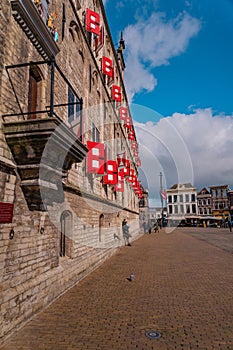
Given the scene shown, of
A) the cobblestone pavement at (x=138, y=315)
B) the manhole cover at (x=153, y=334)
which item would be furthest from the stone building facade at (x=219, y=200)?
the manhole cover at (x=153, y=334)

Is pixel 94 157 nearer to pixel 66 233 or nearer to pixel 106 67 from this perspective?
pixel 66 233

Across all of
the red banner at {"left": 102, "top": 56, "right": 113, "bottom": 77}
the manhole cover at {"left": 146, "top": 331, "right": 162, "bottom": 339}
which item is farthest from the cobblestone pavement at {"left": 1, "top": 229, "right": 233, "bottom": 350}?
the red banner at {"left": 102, "top": 56, "right": 113, "bottom": 77}

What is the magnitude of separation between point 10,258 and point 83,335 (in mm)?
2125

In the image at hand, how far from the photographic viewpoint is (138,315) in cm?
584

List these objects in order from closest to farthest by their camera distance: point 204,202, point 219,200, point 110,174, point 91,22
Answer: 1. point 91,22
2. point 110,174
3. point 219,200
4. point 204,202

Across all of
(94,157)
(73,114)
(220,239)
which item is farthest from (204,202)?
(73,114)

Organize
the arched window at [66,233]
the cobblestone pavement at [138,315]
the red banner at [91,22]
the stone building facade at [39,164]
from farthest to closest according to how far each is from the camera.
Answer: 1. the red banner at [91,22]
2. the arched window at [66,233]
3. the stone building facade at [39,164]
4. the cobblestone pavement at [138,315]

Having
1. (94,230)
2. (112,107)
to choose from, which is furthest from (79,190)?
(112,107)

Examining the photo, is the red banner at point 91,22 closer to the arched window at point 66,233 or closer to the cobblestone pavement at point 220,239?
the arched window at point 66,233

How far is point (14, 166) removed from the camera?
5.59 metres

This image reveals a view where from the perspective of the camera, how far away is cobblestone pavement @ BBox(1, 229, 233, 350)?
4.59m

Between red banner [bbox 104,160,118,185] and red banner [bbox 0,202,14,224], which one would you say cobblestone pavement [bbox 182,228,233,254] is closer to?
red banner [bbox 104,160,118,185]

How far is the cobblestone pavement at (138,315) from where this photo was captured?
4.59 m

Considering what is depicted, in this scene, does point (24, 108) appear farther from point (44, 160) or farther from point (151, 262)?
point (151, 262)
